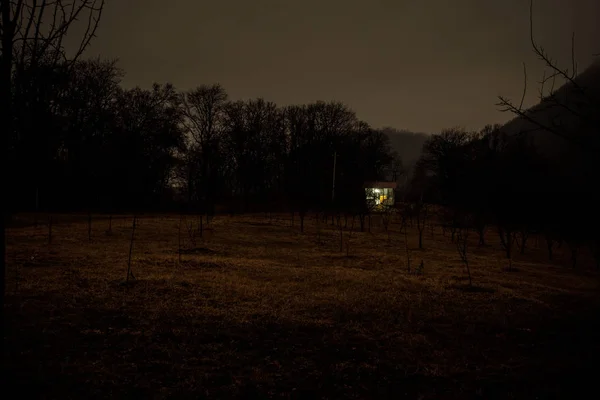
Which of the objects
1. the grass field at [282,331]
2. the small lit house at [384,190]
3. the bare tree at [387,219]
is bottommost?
the grass field at [282,331]

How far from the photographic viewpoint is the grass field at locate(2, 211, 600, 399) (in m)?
4.80

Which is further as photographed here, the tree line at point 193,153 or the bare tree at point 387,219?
the tree line at point 193,153

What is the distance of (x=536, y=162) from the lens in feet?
92.3

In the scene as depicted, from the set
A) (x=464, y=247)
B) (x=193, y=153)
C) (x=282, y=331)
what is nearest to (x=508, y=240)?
(x=464, y=247)

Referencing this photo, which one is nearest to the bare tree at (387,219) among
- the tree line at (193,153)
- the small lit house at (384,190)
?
the tree line at (193,153)

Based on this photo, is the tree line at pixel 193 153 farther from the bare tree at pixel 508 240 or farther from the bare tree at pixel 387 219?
the bare tree at pixel 508 240

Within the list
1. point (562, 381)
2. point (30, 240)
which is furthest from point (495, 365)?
point (30, 240)

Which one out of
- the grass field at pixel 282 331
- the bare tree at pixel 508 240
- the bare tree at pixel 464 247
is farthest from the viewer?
the bare tree at pixel 508 240

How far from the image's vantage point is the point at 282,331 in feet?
22.7

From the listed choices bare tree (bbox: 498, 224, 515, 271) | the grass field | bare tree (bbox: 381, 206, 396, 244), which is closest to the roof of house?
bare tree (bbox: 381, 206, 396, 244)

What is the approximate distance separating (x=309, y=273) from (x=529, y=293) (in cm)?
659

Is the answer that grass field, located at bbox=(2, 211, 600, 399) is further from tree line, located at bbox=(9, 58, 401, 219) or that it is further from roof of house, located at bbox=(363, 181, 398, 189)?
roof of house, located at bbox=(363, 181, 398, 189)

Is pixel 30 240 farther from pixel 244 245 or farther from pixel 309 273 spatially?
pixel 309 273

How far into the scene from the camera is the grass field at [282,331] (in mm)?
4805
